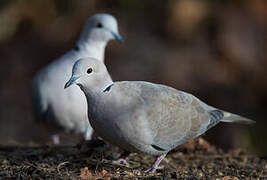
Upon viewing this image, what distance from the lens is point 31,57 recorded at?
31.1ft

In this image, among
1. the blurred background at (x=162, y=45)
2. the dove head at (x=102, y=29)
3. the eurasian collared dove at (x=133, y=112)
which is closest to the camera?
the eurasian collared dove at (x=133, y=112)

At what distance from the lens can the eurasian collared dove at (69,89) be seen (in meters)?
4.88

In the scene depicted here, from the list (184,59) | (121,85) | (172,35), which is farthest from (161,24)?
(121,85)

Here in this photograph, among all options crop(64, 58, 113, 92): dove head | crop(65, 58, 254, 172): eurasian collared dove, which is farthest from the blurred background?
crop(64, 58, 113, 92): dove head

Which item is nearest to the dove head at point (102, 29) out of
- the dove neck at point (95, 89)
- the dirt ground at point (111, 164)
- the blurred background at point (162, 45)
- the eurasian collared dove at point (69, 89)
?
the eurasian collared dove at point (69, 89)

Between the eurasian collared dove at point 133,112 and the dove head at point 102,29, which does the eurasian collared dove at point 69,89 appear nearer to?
the dove head at point 102,29

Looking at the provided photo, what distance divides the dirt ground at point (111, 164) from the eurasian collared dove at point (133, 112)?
234 mm

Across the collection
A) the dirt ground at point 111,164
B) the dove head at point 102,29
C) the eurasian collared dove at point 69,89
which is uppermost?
the dove head at point 102,29

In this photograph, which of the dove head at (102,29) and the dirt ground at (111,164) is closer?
the dirt ground at (111,164)

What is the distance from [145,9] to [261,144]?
433cm

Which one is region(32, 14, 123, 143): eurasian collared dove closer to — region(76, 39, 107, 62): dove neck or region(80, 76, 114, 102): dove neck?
region(76, 39, 107, 62): dove neck

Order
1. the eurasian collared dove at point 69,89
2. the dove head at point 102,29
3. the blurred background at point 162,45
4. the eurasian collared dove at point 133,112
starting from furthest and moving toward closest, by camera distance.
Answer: the blurred background at point 162,45 < the dove head at point 102,29 < the eurasian collared dove at point 69,89 < the eurasian collared dove at point 133,112

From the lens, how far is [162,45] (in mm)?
9742

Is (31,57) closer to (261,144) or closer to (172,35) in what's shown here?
(172,35)
